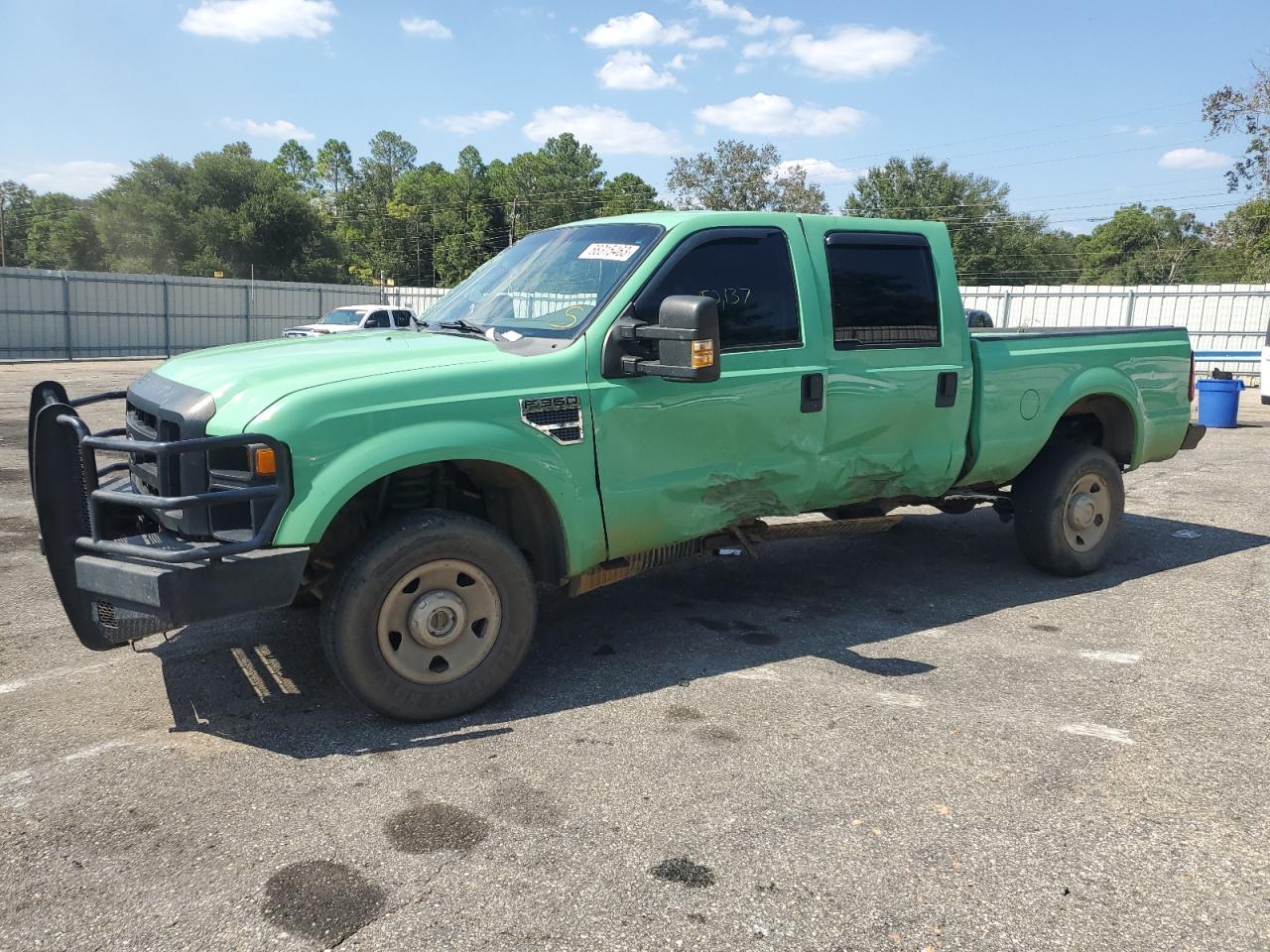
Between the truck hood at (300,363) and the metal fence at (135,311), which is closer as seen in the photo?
the truck hood at (300,363)

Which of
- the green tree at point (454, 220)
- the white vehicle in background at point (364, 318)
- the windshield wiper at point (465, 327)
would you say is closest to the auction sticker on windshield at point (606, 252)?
the windshield wiper at point (465, 327)

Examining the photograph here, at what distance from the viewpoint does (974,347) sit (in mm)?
5520

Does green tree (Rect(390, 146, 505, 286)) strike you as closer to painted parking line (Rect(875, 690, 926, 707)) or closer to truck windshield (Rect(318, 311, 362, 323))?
truck windshield (Rect(318, 311, 362, 323))

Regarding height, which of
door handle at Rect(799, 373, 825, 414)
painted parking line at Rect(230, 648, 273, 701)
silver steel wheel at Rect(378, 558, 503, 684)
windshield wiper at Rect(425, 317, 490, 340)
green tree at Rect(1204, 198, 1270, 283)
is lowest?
painted parking line at Rect(230, 648, 273, 701)

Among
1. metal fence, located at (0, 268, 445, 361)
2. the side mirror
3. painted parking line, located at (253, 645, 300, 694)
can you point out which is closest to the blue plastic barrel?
the side mirror

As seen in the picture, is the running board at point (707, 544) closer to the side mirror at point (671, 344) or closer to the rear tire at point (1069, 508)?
the side mirror at point (671, 344)

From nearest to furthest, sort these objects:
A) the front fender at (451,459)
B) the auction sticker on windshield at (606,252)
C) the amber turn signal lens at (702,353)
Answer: the front fender at (451,459), the amber turn signal lens at (702,353), the auction sticker on windshield at (606,252)

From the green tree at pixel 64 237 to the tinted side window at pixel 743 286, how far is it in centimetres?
7281

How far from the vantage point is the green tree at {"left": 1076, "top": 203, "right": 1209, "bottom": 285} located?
73.8m

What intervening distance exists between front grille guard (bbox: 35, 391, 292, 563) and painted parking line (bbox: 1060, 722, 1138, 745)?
3.13m

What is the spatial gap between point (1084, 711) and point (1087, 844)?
3.88ft

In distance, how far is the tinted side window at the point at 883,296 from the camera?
4.96 meters

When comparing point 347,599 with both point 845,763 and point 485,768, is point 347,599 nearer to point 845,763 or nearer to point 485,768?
point 485,768

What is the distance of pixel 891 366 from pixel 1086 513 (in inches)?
79.5
